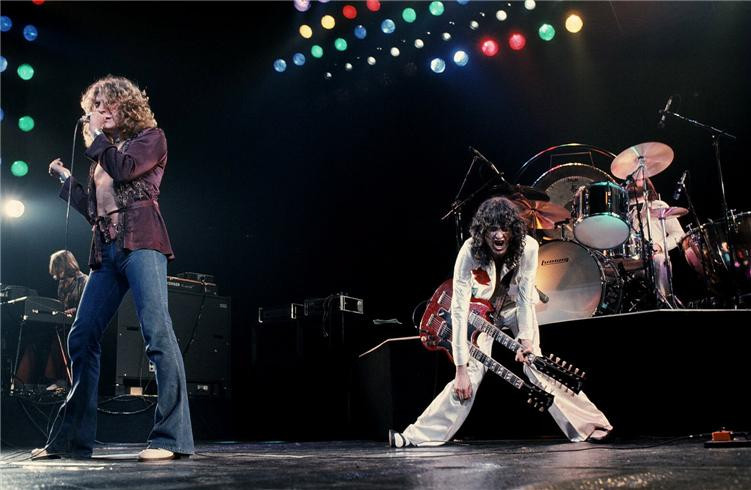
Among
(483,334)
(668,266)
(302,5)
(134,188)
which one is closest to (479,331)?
(483,334)

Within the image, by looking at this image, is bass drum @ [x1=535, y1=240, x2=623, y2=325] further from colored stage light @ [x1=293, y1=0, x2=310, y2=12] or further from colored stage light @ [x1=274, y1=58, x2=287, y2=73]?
colored stage light @ [x1=293, y1=0, x2=310, y2=12]

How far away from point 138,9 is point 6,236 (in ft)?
9.68

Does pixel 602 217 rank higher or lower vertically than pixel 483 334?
higher

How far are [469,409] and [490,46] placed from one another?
539 centimetres

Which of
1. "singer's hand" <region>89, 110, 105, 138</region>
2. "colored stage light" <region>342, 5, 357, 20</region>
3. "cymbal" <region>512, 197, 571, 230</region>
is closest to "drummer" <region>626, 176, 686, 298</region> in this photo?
"cymbal" <region>512, 197, 571, 230</region>

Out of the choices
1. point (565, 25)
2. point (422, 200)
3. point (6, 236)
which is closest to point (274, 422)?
point (422, 200)

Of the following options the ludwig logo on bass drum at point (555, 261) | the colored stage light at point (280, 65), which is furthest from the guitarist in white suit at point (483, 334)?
the colored stage light at point (280, 65)

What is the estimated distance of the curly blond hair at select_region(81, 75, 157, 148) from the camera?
3.41 meters

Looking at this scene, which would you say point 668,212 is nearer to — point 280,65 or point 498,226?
point 498,226

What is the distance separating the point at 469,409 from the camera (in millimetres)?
4684

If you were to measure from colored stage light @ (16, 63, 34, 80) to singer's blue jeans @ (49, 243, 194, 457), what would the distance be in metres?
5.83

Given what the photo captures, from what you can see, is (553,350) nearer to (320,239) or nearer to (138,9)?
(320,239)

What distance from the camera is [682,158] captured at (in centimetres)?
813

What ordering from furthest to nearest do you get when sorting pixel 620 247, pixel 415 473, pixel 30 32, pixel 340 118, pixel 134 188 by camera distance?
pixel 340 118
pixel 30 32
pixel 620 247
pixel 134 188
pixel 415 473
